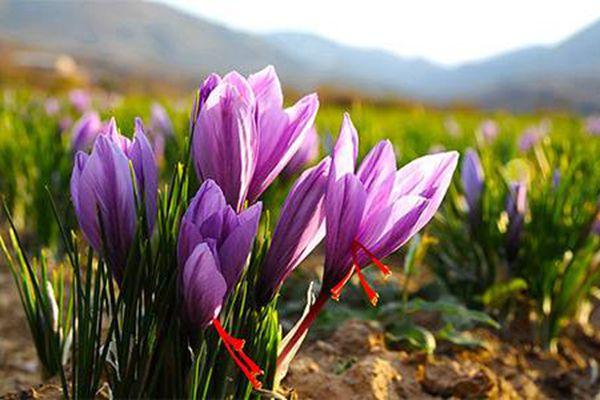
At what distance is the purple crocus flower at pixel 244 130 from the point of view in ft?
2.50

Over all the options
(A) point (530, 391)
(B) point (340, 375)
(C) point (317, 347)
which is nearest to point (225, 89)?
(B) point (340, 375)

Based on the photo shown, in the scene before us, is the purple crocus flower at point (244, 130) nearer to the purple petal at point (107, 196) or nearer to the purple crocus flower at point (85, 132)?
the purple petal at point (107, 196)

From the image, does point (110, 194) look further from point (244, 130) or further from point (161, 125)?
point (161, 125)

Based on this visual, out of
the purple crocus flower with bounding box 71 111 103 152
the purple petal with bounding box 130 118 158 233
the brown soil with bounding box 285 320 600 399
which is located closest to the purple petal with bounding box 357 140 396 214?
the purple petal with bounding box 130 118 158 233

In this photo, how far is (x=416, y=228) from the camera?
0.77m

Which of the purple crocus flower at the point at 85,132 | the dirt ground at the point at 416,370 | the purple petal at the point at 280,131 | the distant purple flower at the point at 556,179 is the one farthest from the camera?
the purple crocus flower at the point at 85,132

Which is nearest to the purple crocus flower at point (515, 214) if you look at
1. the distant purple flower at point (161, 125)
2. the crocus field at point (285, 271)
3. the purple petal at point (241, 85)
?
the crocus field at point (285, 271)

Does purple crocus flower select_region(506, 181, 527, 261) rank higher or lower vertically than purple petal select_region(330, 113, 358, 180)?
lower

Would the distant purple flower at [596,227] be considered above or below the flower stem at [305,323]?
below

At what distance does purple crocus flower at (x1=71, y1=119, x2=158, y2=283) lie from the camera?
76cm

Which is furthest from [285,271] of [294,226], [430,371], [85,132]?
[85,132]

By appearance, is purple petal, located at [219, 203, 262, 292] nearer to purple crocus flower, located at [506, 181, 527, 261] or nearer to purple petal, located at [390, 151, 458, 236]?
purple petal, located at [390, 151, 458, 236]

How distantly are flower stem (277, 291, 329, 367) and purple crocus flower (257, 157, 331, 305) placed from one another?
46 mm

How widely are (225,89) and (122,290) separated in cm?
25
